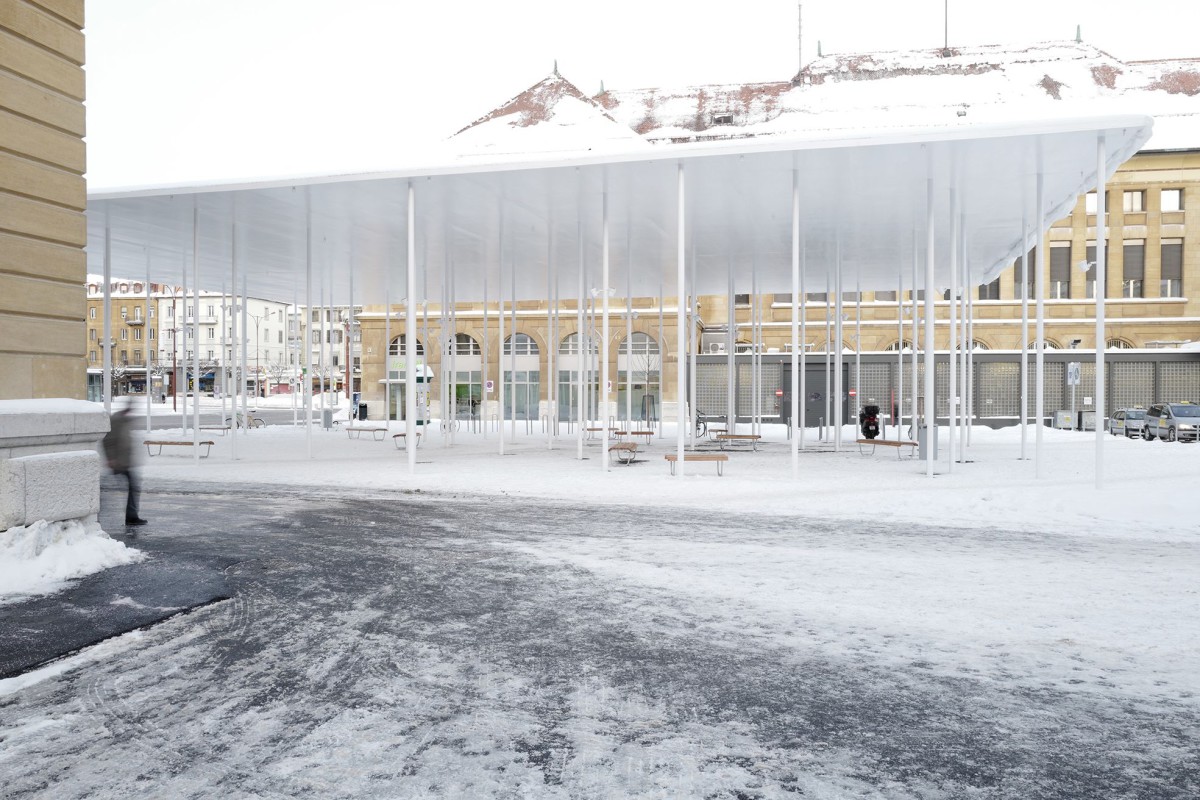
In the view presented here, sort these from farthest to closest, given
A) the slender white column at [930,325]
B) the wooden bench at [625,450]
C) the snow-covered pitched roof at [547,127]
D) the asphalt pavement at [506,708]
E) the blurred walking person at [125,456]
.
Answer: the snow-covered pitched roof at [547,127], the wooden bench at [625,450], the slender white column at [930,325], the blurred walking person at [125,456], the asphalt pavement at [506,708]

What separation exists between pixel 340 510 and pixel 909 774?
980cm

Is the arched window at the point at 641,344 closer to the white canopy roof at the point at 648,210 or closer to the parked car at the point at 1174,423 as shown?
the white canopy roof at the point at 648,210

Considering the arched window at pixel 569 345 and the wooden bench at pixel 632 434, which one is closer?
the wooden bench at pixel 632 434

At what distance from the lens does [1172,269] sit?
157 feet

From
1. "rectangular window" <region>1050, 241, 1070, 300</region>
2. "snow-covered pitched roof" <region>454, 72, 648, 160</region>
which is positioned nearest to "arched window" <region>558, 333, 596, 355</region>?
"snow-covered pitched roof" <region>454, 72, 648, 160</region>

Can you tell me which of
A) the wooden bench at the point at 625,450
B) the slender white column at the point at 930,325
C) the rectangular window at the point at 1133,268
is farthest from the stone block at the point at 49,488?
the rectangular window at the point at 1133,268

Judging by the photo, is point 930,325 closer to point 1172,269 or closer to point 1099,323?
point 1099,323

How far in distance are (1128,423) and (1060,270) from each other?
60.6 ft

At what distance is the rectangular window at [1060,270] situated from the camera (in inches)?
1919

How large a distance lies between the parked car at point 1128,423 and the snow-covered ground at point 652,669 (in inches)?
1004

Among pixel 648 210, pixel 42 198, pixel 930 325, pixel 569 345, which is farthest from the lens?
pixel 569 345

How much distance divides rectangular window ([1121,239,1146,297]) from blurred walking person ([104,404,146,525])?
51.3 m

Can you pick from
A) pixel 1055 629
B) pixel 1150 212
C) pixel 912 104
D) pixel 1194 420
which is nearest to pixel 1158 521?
pixel 1055 629

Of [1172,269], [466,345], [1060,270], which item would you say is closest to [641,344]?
[466,345]
